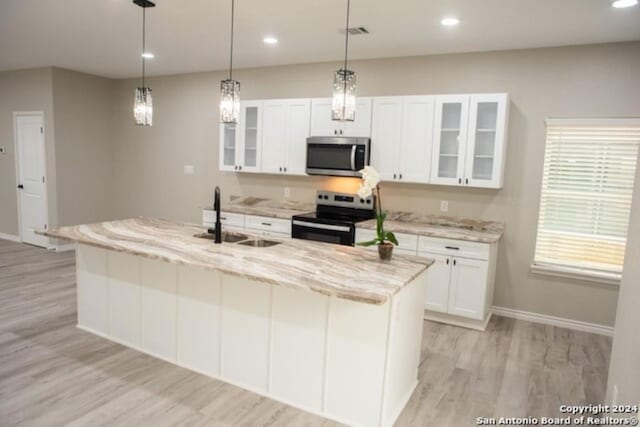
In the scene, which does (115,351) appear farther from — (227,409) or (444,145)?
(444,145)

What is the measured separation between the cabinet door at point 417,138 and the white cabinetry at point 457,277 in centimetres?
68

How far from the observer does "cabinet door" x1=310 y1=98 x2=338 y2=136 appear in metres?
4.77

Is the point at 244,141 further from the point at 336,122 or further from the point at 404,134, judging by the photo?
the point at 404,134

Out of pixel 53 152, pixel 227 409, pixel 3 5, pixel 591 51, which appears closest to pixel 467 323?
pixel 227 409

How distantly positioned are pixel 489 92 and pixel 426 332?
2.44 metres

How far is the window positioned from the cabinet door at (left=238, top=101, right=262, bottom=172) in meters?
3.15

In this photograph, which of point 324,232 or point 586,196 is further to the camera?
point 324,232

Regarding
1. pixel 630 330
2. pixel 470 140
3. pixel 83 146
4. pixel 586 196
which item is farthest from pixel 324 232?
pixel 83 146

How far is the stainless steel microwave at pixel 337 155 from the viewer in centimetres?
455

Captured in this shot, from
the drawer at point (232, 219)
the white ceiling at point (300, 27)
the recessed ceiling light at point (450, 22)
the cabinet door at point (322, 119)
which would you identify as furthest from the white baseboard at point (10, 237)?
the recessed ceiling light at point (450, 22)

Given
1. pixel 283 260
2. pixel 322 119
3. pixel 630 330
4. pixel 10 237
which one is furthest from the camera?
pixel 10 237

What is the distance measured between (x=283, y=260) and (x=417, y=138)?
2377 mm

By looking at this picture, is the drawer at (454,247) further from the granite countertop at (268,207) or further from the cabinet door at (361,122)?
the granite countertop at (268,207)

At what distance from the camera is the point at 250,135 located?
5.34m
